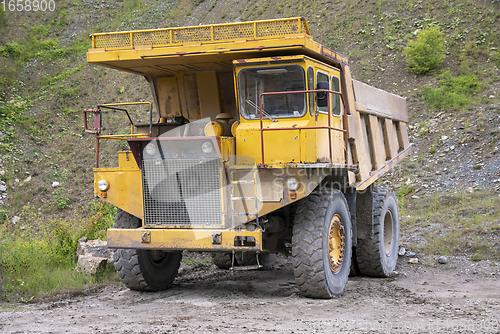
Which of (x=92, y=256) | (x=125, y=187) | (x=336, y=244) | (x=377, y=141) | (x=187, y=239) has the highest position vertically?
(x=377, y=141)

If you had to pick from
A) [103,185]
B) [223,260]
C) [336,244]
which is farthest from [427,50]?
[103,185]

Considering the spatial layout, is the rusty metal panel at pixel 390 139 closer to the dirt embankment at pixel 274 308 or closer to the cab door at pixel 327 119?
the dirt embankment at pixel 274 308

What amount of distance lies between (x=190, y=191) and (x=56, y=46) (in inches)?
912

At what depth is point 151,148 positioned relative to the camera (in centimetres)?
713

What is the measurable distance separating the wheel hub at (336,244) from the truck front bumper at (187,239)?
1232 millimetres

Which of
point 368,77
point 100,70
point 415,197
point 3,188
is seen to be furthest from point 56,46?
point 415,197

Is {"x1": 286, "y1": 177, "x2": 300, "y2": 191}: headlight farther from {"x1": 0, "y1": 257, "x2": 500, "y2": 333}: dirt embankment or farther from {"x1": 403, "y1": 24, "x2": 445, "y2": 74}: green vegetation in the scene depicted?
{"x1": 403, "y1": 24, "x2": 445, "y2": 74}: green vegetation

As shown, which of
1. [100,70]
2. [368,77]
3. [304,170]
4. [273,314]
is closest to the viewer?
[273,314]

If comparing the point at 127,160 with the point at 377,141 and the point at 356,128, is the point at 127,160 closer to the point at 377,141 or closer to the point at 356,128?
the point at 356,128

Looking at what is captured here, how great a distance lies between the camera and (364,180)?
862 cm

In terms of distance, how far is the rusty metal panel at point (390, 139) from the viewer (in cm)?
1036

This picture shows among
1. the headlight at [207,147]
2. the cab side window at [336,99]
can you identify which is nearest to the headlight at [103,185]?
the headlight at [207,147]

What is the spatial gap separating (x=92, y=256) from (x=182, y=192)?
2.83 meters

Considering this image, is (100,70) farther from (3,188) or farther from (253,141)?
(253,141)
